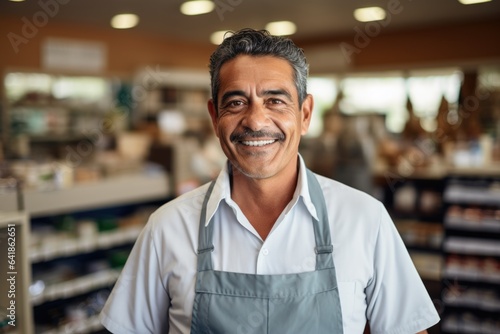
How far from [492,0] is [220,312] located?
6.38 meters

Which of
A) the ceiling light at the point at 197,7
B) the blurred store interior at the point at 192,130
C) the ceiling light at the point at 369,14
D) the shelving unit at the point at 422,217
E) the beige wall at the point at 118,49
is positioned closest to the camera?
the blurred store interior at the point at 192,130

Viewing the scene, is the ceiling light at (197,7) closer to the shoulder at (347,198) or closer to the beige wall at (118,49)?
the beige wall at (118,49)

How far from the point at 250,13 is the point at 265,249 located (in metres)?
5.91

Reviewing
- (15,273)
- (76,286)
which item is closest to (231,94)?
(15,273)

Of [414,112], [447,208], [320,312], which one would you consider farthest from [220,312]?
[414,112]

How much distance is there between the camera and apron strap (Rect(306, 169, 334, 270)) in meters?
1.44

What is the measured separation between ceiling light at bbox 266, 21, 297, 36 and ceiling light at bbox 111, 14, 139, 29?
204cm

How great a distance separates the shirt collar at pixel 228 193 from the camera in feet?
4.92

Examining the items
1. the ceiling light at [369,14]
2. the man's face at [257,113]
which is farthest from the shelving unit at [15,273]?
the ceiling light at [369,14]

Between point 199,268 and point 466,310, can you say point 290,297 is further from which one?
point 466,310

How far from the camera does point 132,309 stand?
1.54 metres

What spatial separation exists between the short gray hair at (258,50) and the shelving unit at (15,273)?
4.56 feet

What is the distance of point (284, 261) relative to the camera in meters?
1.45

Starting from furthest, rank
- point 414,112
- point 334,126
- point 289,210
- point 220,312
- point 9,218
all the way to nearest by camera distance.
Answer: point 334,126
point 414,112
point 9,218
point 289,210
point 220,312
